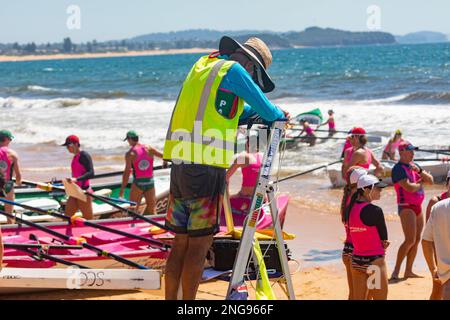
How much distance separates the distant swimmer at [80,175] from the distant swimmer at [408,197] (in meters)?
4.62

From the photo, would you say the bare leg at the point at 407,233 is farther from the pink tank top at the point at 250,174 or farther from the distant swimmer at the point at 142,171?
the distant swimmer at the point at 142,171

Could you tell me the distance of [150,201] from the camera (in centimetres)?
1259

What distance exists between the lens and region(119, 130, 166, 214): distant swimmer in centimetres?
1234

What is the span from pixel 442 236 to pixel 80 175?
7497mm

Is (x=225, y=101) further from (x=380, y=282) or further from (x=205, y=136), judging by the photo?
(x=380, y=282)

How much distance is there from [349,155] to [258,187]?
578cm

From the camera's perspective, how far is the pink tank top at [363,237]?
6422mm

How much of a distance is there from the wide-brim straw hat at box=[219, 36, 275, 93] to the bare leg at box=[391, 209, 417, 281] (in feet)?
15.9

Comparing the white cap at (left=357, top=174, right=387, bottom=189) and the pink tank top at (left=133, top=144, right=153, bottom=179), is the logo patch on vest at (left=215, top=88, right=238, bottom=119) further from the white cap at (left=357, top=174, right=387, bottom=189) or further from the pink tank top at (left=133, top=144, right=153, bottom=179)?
the pink tank top at (left=133, top=144, right=153, bottom=179)

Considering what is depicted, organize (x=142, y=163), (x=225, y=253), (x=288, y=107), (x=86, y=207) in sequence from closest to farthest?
(x=225, y=253) < (x=86, y=207) < (x=142, y=163) < (x=288, y=107)

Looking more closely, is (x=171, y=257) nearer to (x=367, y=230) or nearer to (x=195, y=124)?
(x=195, y=124)

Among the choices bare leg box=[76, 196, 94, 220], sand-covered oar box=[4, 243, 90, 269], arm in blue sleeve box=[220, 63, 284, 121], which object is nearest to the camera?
arm in blue sleeve box=[220, 63, 284, 121]

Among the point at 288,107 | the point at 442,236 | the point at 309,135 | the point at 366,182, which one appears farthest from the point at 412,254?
the point at 288,107

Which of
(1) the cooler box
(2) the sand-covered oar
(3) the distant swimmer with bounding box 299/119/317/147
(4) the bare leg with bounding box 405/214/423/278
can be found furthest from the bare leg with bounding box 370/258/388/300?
(3) the distant swimmer with bounding box 299/119/317/147
